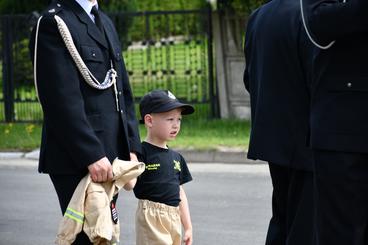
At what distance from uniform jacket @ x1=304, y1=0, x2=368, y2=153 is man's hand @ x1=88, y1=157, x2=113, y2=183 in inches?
41.4

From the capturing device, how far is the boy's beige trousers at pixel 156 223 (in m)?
5.19

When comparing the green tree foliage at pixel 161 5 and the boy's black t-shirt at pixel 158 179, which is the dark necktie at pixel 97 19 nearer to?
the boy's black t-shirt at pixel 158 179

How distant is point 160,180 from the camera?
5254 mm

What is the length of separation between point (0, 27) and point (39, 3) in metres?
2.88

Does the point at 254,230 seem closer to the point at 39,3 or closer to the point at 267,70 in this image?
the point at 267,70

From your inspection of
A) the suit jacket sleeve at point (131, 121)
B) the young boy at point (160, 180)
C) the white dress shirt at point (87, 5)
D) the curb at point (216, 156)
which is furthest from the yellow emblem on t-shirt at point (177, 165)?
the curb at point (216, 156)

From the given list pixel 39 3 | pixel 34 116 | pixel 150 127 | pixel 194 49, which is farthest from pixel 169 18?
pixel 150 127

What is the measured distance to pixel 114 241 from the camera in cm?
445

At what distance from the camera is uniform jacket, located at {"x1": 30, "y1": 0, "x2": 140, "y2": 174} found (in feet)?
14.1

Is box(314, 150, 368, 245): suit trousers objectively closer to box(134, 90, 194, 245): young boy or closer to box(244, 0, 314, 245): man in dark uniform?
box(244, 0, 314, 245): man in dark uniform

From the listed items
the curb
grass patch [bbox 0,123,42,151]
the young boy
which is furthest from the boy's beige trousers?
grass patch [bbox 0,123,42,151]

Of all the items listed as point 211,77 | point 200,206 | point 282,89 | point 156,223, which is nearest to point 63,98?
point 282,89

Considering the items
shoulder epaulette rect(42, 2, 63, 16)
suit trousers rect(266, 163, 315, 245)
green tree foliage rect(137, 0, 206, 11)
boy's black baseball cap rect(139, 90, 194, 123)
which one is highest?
green tree foliage rect(137, 0, 206, 11)

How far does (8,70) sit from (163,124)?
32.1 ft
